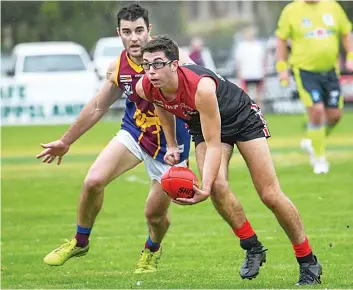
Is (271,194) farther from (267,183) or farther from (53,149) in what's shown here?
(53,149)

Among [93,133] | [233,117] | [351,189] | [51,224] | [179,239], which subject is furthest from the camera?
[93,133]

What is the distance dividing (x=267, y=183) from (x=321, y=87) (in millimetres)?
6627

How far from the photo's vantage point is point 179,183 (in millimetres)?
6996

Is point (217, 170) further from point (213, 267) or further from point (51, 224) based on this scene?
point (51, 224)

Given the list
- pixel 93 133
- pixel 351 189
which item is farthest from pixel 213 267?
pixel 93 133

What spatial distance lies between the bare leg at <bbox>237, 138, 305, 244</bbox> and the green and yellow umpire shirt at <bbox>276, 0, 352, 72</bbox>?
6541 mm

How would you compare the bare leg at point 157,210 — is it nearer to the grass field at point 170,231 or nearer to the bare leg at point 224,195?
the grass field at point 170,231

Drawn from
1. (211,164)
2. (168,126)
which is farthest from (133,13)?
(211,164)

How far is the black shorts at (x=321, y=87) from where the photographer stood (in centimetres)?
1358

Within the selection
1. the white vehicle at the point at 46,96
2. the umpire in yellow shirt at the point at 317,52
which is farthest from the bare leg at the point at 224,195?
the white vehicle at the point at 46,96

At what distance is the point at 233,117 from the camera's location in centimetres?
738

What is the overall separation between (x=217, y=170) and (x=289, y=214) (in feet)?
2.15

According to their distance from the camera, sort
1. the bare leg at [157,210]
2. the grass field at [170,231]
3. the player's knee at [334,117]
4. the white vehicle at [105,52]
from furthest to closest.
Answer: the white vehicle at [105,52]
the player's knee at [334,117]
the bare leg at [157,210]
the grass field at [170,231]

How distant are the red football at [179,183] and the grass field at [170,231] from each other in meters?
0.78
